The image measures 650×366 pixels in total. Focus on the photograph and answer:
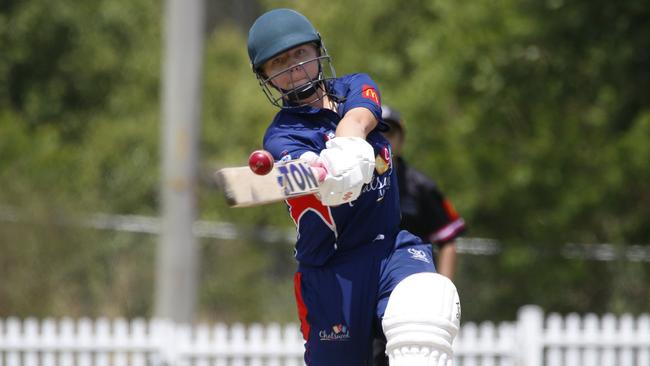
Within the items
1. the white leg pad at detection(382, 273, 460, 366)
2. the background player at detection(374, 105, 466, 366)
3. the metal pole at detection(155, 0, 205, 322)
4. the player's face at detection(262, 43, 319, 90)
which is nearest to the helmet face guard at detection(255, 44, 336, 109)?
the player's face at detection(262, 43, 319, 90)

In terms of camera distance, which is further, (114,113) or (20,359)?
(114,113)

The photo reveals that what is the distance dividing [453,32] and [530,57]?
921 millimetres

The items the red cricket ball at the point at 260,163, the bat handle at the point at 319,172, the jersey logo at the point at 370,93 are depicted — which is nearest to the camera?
the red cricket ball at the point at 260,163

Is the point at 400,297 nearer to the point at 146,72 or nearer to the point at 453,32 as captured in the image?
the point at 453,32

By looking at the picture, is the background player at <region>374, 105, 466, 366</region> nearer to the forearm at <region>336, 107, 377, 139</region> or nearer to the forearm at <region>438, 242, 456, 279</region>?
the forearm at <region>438, 242, 456, 279</region>

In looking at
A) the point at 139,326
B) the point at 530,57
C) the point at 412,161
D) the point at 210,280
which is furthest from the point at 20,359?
the point at 530,57

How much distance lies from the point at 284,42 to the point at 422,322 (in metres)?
1.11

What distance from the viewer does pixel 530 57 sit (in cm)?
990

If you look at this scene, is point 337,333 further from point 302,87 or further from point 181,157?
point 181,157

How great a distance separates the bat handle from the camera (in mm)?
3529

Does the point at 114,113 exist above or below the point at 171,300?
above

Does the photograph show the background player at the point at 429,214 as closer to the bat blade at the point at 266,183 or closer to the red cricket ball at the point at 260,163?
the bat blade at the point at 266,183

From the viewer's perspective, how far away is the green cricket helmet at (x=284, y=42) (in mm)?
3906

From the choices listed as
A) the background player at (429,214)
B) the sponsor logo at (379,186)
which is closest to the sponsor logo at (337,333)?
the sponsor logo at (379,186)
